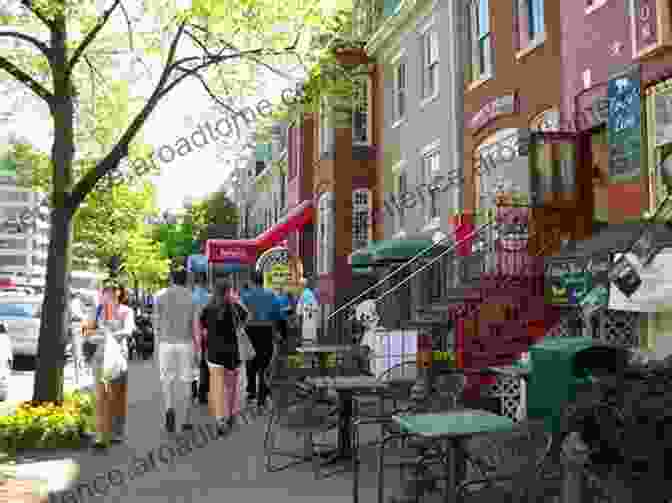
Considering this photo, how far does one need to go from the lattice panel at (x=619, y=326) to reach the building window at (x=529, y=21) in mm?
5901

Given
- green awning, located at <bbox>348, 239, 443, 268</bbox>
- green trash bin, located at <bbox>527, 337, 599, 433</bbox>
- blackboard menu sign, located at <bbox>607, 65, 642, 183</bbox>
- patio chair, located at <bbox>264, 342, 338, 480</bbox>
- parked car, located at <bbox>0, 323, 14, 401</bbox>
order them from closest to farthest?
green trash bin, located at <bbox>527, 337, 599, 433</bbox> < patio chair, located at <bbox>264, 342, 338, 480</bbox> < blackboard menu sign, located at <bbox>607, 65, 642, 183</bbox> < parked car, located at <bbox>0, 323, 14, 401</bbox> < green awning, located at <bbox>348, 239, 443, 268</bbox>

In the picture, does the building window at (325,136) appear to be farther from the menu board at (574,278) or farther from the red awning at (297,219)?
the menu board at (574,278)

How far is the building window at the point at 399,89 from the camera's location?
2214cm

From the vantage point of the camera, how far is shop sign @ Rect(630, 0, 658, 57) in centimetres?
971

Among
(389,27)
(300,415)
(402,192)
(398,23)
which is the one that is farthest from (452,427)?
(389,27)

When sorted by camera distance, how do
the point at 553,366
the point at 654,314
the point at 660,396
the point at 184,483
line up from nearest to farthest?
the point at 660,396, the point at 553,366, the point at 184,483, the point at 654,314

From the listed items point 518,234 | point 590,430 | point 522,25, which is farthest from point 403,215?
point 590,430

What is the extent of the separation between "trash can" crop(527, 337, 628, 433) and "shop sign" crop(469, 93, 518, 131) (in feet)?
27.1

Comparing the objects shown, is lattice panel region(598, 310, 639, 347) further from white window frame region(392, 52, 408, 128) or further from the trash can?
white window frame region(392, 52, 408, 128)

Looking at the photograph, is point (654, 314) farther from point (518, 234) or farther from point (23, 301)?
point (23, 301)

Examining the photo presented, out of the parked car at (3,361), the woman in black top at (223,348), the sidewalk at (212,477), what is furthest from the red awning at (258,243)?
the sidewalk at (212,477)

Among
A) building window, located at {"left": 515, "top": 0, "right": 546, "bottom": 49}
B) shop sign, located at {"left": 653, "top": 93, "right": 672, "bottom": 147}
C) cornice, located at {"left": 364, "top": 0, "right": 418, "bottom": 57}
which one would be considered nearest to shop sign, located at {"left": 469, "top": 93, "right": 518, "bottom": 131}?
building window, located at {"left": 515, "top": 0, "right": 546, "bottom": 49}

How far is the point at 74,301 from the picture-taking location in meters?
16.8

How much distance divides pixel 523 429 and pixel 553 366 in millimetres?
860
